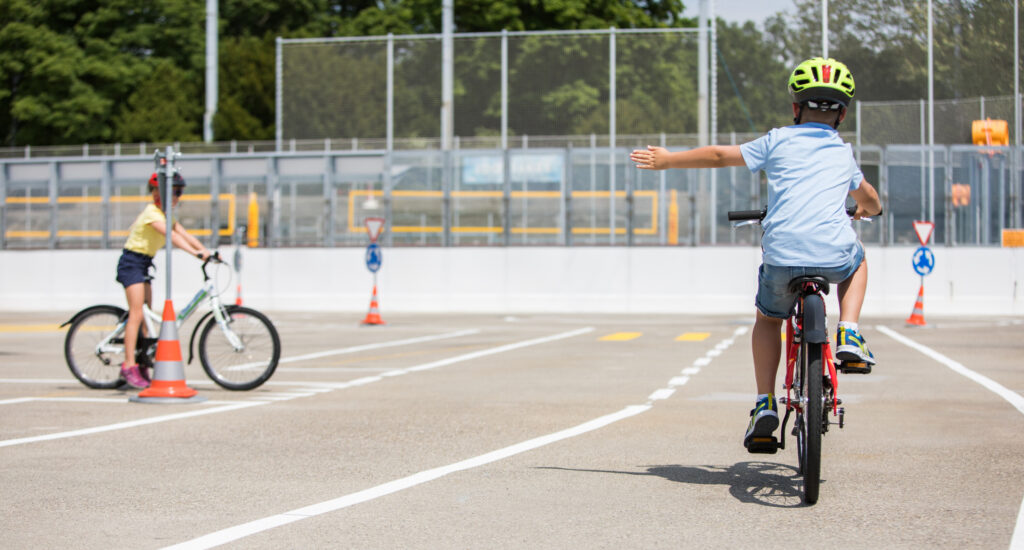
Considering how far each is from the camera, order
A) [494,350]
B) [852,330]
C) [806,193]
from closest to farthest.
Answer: [852,330]
[806,193]
[494,350]

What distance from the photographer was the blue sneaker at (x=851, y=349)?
6.25 m

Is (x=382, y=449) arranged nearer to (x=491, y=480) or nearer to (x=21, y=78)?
(x=491, y=480)

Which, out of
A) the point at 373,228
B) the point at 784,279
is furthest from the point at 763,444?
the point at 373,228

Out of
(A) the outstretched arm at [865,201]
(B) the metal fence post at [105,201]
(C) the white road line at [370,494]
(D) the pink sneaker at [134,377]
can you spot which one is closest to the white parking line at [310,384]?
(D) the pink sneaker at [134,377]

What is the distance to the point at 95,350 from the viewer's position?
12.1m

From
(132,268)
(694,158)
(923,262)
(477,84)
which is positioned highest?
(477,84)

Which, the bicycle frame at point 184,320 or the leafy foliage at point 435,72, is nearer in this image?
the bicycle frame at point 184,320

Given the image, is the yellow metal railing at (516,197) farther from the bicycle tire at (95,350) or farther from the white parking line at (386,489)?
the white parking line at (386,489)

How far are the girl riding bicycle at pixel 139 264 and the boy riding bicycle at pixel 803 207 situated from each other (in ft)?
20.3

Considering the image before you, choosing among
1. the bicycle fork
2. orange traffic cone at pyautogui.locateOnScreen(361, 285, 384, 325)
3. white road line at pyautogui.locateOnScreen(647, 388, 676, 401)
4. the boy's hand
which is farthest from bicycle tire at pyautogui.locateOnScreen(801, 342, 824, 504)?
orange traffic cone at pyautogui.locateOnScreen(361, 285, 384, 325)

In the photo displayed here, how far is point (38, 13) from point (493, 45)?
3058cm

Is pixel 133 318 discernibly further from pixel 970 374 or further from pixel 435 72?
pixel 435 72

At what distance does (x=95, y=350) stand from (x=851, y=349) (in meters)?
7.87

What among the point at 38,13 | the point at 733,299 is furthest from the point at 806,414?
the point at 38,13
